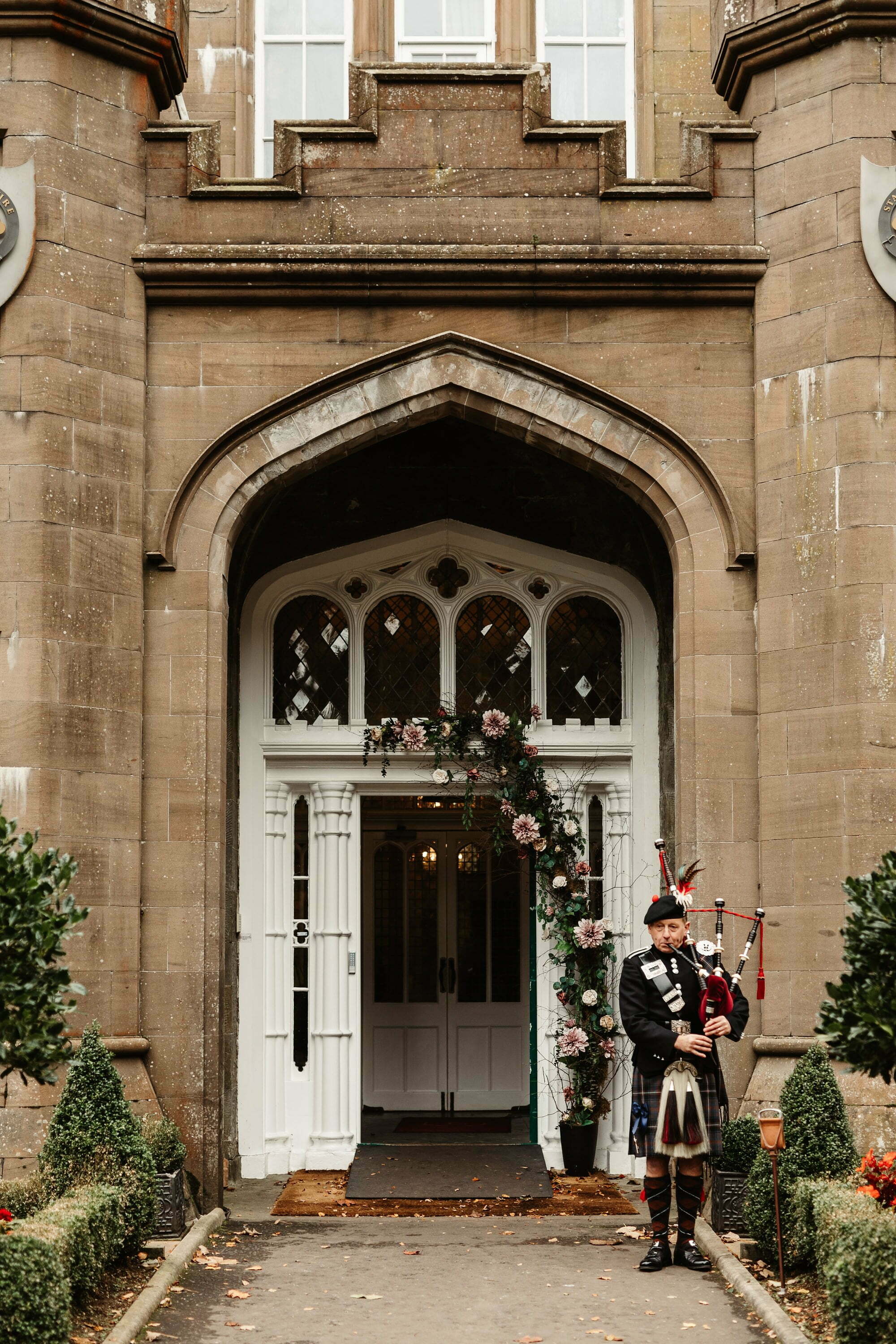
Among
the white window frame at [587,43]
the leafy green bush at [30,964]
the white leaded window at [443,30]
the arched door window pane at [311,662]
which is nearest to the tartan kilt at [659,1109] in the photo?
the leafy green bush at [30,964]

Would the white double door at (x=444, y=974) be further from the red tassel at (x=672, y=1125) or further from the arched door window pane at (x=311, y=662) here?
the red tassel at (x=672, y=1125)

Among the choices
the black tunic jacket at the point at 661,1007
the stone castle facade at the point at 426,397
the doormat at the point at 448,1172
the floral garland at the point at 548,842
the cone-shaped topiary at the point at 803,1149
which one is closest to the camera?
the cone-shaped topiary at the point at 803,1149

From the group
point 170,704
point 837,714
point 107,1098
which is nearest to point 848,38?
point 837,714

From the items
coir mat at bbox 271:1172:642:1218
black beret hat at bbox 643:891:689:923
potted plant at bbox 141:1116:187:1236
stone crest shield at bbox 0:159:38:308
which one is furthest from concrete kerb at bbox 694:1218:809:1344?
stone crest shield at bbox 0:159:38:308

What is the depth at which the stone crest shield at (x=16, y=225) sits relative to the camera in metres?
9.18

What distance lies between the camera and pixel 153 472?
959 cm

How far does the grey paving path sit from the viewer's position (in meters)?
6.96

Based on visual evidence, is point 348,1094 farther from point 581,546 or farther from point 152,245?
point 152,245

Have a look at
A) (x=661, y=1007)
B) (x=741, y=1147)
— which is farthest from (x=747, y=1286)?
(x=661, y=1007)

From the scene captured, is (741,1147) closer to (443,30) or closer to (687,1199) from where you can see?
(687,1199)

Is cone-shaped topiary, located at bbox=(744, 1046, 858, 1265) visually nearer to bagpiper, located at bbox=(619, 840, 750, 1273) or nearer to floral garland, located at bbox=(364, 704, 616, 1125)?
bagpiper, located at bbox=(619, 840, 750, 1273)

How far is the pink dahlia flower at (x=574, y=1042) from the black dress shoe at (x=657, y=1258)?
2.55 metres

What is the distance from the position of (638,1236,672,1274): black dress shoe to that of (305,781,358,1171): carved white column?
10.8ft

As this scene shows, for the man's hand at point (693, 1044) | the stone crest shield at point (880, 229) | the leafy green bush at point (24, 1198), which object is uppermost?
the stone crest shield at point (880, 229)
